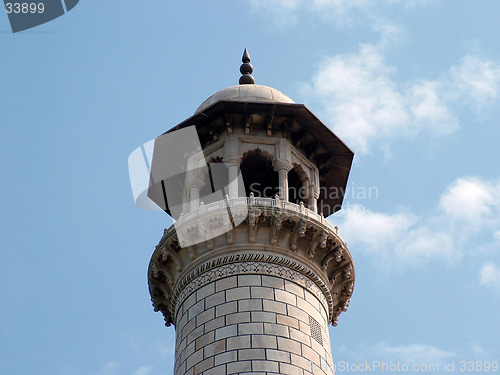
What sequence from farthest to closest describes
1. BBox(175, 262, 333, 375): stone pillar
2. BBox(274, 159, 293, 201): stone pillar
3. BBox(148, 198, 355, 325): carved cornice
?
BBox(274, 159, 293, 201): stone pillar, BBox(148, 198, 355, 325): carved cornice, BBox(175, 262, 333, 375): stone pillar

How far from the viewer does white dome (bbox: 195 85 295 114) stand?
77.5 ft

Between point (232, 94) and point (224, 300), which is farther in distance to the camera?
point (232, 94)

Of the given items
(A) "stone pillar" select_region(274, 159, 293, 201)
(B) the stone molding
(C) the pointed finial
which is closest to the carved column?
(A) "stone pillar" select_region(274, 159, 293, 201)

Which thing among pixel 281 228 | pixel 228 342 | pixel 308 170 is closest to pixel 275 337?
pixel 228 342

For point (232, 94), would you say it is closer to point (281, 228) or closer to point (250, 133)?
point (250, 133)

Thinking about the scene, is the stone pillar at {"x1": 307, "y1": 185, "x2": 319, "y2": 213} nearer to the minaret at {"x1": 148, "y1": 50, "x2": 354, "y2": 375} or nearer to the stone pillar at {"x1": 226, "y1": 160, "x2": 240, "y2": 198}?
the minaret at {"x1": 148, "y1": 50, "x2": 354, "y2": 375}

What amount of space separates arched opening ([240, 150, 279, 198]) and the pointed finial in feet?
8.59

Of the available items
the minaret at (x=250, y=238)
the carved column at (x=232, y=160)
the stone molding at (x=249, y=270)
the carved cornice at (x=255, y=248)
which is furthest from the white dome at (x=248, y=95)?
the stone molding at (x=249, y=270)

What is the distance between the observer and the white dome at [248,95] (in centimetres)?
2362

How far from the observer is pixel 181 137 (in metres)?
23.6

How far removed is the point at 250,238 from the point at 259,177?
12.8ft

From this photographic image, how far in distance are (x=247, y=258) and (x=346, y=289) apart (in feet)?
10.6

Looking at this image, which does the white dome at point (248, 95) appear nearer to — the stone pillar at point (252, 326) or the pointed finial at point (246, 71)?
the pointed finial at point (246, 71)

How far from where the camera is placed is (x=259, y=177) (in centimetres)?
2441
